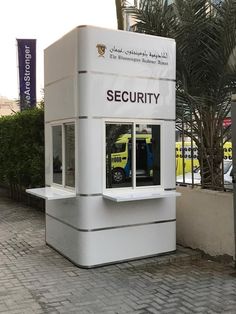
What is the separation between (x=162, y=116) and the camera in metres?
6.59

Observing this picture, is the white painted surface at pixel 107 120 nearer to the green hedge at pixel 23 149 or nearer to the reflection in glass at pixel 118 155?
the reflection in glass at pixel 118 155

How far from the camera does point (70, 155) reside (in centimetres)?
653

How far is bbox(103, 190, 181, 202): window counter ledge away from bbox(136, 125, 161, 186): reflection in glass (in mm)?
175

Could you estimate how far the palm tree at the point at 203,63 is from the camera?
6656 mm

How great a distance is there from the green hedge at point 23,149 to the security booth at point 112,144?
3.85m

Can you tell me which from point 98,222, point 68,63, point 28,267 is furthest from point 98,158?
point 28,267

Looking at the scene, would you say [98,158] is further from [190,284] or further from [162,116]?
[190,284]

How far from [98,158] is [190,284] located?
1986 mm

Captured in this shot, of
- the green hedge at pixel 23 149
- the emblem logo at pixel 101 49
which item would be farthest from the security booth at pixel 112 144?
the green hedge at pixel 23 149

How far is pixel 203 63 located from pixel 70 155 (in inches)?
95.9

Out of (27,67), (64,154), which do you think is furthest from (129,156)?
(27,67)

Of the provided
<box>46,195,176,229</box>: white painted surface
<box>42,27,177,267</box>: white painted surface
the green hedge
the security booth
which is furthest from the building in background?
<box>46,195,176,229</box>: white painted surface

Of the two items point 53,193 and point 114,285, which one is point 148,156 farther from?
point 114,285

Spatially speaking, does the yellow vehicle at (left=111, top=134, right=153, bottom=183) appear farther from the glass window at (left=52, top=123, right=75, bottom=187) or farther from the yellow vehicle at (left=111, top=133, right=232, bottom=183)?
the glass window at (left=52, top=123, right=75, bottom=187)
